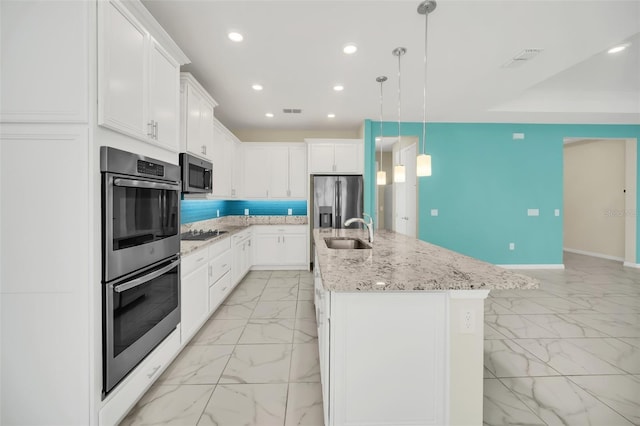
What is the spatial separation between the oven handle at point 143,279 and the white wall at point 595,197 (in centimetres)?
849

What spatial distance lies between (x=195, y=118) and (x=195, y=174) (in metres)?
0.61

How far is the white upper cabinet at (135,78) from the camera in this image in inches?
56.6

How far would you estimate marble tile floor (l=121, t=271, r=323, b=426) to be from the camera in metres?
1.66

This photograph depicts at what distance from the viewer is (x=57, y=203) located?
4.43 feet

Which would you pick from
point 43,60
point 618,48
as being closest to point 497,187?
point 618,48

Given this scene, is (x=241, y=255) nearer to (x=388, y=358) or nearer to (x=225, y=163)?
(x=225, y=163)

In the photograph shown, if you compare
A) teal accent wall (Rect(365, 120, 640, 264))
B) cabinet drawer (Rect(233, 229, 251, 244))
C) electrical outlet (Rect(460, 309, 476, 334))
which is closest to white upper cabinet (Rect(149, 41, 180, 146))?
cabinet drawer (Rect(233, 229, 251, 244))

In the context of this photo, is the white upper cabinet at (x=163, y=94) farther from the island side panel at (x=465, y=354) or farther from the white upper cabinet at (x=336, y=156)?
the white upper cabinet at (x=336, y=156)

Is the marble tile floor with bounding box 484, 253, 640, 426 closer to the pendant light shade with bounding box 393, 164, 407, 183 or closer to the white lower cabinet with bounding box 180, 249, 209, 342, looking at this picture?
the pendant light shade with bounding box 393, 164, 407, 183

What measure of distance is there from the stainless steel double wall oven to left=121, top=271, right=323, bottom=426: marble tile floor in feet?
1.18

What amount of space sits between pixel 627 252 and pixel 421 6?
671 cm

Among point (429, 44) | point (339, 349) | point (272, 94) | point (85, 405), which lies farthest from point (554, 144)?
point (85, 405)

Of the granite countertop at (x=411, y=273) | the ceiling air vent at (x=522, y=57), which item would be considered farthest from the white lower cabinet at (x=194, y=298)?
the ceiling air vent at (x=522, y=57)

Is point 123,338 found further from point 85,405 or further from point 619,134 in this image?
point 619,134
